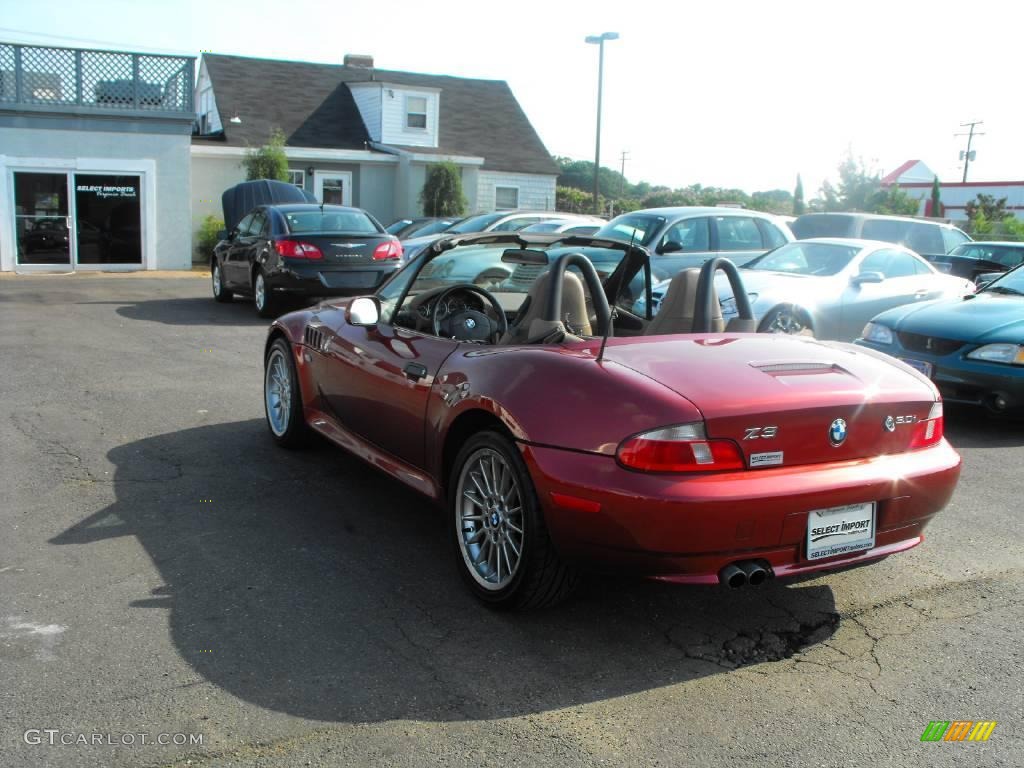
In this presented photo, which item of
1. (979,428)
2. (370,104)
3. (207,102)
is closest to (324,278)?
(979,428)

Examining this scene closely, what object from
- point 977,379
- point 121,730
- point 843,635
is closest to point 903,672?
point 843,635

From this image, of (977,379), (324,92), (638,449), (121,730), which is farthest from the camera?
(324,92)

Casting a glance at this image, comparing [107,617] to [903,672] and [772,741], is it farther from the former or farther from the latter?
[903,672]

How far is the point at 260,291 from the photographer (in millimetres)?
13969

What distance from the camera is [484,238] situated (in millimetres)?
5062

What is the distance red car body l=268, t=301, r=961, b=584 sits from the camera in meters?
3.38

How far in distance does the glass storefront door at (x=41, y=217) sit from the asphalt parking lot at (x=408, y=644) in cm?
1646

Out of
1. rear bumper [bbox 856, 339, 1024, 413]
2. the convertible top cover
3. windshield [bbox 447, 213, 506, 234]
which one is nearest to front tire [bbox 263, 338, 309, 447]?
rear bumper [bbox 856, 339, 1024, 413]

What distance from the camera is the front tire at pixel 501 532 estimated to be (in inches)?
145

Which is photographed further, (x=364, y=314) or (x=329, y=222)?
(x=329, y=222)

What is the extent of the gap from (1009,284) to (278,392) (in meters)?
6.72

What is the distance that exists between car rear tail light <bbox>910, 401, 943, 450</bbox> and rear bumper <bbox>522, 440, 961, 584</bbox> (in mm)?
293

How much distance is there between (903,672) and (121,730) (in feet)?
8.69

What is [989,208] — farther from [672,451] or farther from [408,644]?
[408,644]
